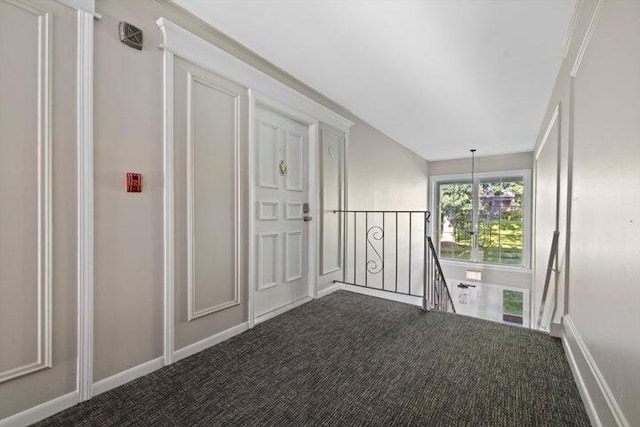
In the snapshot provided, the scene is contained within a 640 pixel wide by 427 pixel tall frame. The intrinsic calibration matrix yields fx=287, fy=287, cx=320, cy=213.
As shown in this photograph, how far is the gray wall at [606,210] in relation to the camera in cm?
95

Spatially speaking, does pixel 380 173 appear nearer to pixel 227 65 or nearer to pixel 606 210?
pixel 227 65

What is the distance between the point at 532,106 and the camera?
11.3ft

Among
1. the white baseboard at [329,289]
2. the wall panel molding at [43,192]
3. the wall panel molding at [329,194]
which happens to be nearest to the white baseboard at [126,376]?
the wall panel molding at [43,192]

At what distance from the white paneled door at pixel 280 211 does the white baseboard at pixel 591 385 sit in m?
2.10

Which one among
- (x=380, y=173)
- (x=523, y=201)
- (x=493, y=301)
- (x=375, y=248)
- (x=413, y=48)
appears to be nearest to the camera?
(x=413, y=48)

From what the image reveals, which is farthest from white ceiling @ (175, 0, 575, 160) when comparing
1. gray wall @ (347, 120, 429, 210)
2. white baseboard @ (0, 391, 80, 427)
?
white baseboard @ (0, 391, 80, 427)

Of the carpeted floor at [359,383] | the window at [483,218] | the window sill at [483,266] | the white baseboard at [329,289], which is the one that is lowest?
the window sill at [483,266]

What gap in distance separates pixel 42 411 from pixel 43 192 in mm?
1013

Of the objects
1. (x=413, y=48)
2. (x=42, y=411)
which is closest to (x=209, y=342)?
(x=42, y=411)

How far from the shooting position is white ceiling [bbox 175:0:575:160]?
1849 mm

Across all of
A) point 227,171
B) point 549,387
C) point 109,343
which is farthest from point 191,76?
point 549,387

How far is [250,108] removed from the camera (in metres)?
2.32

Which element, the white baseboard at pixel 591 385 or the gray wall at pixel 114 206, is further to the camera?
the gray wall at pixel 114 206

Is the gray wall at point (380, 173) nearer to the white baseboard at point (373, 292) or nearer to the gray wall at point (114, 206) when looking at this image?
the white baseboard at point (373, 292)
